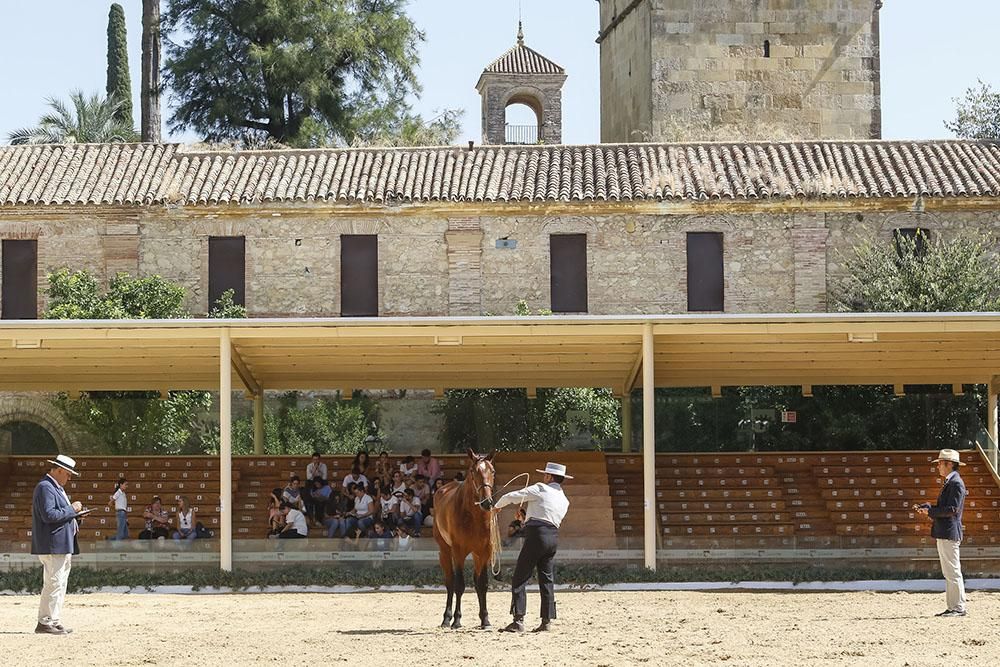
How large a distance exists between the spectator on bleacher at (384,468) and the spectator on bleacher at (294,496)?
132 centimetres

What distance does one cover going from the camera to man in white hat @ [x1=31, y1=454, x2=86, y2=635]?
14.6 meters

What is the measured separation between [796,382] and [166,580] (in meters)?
10.5

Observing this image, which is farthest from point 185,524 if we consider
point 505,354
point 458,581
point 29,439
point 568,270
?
point 568,270

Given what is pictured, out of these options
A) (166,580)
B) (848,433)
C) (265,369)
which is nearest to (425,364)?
(265,369)

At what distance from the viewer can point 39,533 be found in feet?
47.9

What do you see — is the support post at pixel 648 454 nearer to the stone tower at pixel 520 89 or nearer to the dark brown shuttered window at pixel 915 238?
the dark brown shuttered window at pixel 915 238

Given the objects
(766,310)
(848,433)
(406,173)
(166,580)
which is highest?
(406,173)

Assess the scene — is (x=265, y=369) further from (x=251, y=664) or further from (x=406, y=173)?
(x=251, y=664)

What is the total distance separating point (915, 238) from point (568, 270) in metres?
6.64

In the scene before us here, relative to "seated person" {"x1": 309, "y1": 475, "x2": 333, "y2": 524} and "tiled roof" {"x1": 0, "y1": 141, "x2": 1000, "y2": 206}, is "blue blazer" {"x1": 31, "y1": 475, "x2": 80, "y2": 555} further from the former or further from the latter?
"tiled roof" {"x1": 0, "y1": 141, "x2": 1000, "y2": 206}

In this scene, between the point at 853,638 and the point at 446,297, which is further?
the point at 446,297

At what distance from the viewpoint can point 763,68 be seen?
3931cm

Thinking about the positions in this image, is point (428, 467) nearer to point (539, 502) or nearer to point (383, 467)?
point (383, 467)

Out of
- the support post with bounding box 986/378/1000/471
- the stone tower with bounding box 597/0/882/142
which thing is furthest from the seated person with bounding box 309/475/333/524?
the stone tower with bounding box 597/0/882/142
